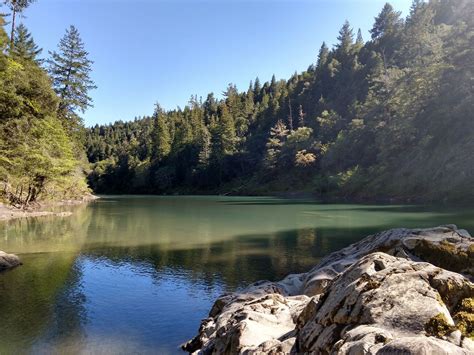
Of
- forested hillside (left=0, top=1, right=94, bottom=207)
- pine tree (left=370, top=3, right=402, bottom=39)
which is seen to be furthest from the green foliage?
pine tree (left=370, top=3, right=402, bottom=39)

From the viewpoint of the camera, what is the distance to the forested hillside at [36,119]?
28.2 m

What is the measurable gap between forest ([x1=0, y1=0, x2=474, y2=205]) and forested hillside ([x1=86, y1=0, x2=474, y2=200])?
0.85ft

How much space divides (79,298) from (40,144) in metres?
26.6

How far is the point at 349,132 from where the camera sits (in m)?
76.8

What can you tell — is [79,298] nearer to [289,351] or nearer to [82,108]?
[289,351]

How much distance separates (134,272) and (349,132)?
219 feet

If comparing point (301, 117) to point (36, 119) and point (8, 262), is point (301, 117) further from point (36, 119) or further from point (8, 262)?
point (8, 262)

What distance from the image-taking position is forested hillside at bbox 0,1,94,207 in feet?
92.7

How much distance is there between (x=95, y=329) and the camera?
1061 cm

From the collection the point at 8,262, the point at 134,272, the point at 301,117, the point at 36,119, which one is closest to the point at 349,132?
the point at 301,117

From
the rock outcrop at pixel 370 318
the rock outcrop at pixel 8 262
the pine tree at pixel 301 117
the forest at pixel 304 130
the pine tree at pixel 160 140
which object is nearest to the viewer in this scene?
the rock outcrop at pixel 370 318

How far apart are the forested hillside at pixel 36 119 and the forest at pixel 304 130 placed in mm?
164

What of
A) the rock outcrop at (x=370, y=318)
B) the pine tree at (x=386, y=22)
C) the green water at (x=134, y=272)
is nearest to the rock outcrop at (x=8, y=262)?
the green water at (x=134, y=272)

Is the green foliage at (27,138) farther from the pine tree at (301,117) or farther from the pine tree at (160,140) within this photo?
the pine tree at (160,140)
